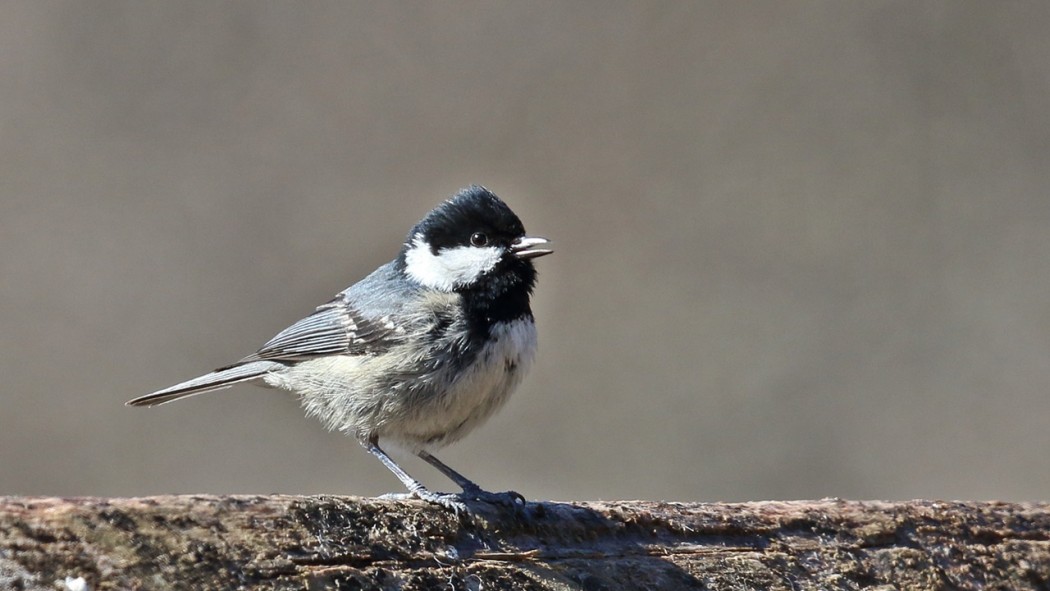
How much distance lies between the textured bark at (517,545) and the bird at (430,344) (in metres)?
0.88

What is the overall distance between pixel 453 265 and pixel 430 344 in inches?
11.0

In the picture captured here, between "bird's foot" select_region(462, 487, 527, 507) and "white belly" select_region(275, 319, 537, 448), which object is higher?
"white belly" select_region(275, 319, 537, 448)

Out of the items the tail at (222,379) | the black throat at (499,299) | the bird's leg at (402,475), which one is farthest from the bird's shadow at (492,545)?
the tail at (222,379)

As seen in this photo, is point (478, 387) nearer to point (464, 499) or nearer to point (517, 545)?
point (464, 499)

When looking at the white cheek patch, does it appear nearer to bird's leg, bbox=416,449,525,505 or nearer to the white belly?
the white belly

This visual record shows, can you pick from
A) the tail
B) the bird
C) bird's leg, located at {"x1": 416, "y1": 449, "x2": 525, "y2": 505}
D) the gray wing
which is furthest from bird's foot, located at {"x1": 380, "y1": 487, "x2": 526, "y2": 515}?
the tail

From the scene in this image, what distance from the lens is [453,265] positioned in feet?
11.1

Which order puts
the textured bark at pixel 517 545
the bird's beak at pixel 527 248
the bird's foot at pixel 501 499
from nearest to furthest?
the textured bark at pixel 517 545, the bird's foot at pixel 501 499, the bird's beak at pixel 527 248

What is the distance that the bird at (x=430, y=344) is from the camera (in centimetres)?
320

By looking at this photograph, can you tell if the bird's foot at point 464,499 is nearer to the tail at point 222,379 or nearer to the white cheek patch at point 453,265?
the white cheek patch at point 453,265

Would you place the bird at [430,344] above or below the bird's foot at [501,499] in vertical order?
above

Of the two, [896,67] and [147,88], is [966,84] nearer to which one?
[896,67]

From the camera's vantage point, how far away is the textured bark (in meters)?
1.70

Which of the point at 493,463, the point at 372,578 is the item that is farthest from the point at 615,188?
the point at 372,578
